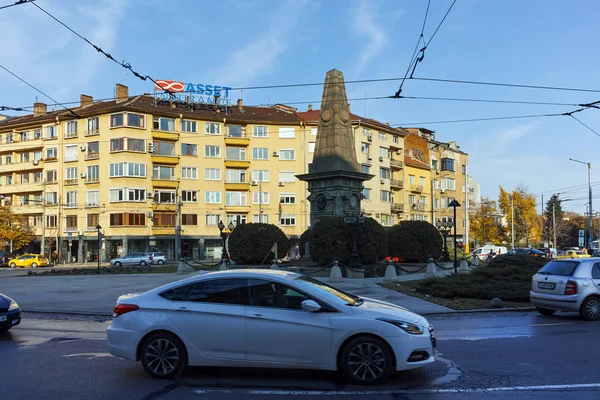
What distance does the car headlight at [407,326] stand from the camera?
646cm

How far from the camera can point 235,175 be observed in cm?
6569

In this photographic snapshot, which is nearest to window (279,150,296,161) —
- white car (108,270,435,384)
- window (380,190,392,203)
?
window (380,190,392,203)

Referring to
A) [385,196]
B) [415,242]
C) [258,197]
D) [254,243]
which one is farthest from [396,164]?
[254,243]

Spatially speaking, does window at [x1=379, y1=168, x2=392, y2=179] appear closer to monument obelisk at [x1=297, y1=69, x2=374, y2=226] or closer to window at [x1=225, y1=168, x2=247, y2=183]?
window at [x1=225, y1=168, x2=247, y2=183]

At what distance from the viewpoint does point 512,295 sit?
631 inches

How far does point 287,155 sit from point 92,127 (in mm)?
23716

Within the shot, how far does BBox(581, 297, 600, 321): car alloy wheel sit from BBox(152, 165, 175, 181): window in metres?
54.5

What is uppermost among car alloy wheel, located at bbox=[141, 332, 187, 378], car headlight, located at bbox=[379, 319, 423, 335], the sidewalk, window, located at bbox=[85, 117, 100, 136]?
window, located at bbox=[85, 117, 100, 136]

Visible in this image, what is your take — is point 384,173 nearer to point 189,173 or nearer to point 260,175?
point 260,175

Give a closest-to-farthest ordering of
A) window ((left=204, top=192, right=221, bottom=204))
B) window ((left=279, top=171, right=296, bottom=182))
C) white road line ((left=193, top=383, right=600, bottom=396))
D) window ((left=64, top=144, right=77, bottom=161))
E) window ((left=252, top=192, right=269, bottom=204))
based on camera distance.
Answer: white road line ((left=193, top=383, right=600, bottom=396)), window ((left=64, top=144, right=77, bottom=161)), window ((left=204, top=192, right=221, bottom=204)), window ((left=252, top=192, right=269, bottom=204)), window ((left=279, top=171, right=296, bottom=182))

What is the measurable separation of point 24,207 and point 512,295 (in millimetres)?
63924

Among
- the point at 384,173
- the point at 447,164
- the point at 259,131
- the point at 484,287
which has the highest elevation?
the point at 259,131

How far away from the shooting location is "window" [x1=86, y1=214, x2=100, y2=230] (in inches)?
2352

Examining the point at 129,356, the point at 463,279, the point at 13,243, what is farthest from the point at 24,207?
the point at 129,356
